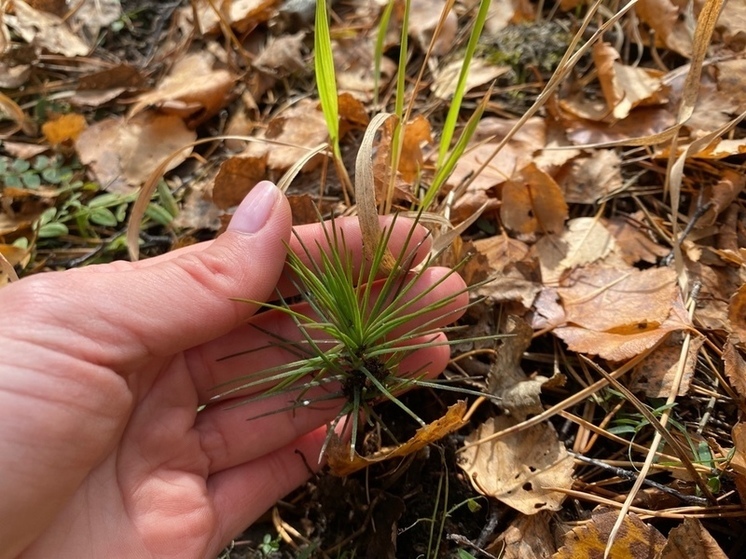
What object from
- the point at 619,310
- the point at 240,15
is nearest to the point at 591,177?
the point at 619,310

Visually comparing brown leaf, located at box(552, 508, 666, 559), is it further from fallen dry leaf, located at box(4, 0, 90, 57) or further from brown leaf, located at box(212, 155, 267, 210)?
fallen dry leaf, located at box(4, 0, 90, 57)

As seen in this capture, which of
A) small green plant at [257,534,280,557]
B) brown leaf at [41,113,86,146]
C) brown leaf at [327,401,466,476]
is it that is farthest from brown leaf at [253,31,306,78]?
small green plant at [257,534,280,557]

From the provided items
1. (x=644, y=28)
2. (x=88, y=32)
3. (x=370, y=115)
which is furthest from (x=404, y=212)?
(x=88, y=32)

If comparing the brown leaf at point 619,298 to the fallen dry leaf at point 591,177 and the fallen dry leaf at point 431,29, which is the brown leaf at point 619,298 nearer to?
the fallen dry leaf at point 591,177

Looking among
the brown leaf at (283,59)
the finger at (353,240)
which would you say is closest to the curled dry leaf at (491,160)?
the finger at (353,240)

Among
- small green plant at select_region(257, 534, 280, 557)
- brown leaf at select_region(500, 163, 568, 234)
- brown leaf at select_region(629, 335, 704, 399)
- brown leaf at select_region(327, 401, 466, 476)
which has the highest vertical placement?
brown leaf at select_region(500, 163, 568, 234)

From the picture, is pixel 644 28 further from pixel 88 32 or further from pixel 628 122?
pixel 88 32

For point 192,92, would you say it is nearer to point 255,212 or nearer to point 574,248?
point 255,212
